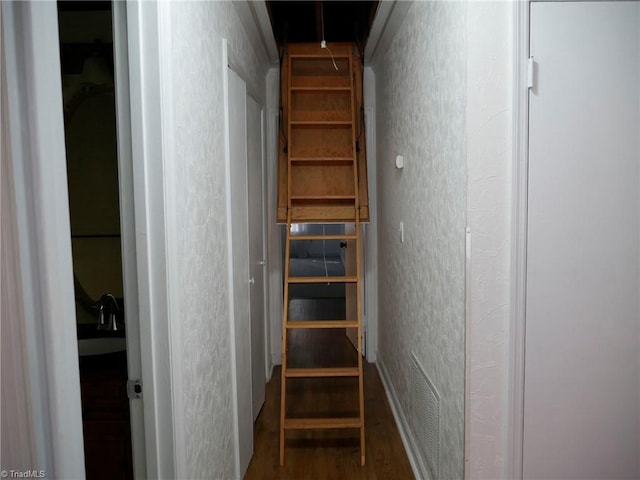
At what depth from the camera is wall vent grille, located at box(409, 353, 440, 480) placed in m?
2.09

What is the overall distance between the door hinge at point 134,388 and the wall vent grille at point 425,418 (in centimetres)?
130

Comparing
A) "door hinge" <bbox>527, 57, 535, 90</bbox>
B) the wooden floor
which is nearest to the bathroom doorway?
the wooden floor

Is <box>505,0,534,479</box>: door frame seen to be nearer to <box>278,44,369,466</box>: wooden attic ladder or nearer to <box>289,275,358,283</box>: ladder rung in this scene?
<box>289,275,358,283</box>: ladder rung

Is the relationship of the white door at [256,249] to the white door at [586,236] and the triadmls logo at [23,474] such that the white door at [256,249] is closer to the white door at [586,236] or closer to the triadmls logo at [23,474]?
the white door at [586,236]

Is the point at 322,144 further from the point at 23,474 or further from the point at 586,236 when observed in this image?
the point at 23,474

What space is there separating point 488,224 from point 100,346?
5.22 feet

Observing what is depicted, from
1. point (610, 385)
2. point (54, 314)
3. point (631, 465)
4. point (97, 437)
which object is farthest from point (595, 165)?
point (97, 437)

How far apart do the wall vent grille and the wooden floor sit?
0.26 meters

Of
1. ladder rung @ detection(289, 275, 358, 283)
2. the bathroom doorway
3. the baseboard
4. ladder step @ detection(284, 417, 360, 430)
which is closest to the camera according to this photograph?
the bathroom doorway

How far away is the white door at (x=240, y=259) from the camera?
231 cm

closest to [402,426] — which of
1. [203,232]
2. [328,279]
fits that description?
[328,279]

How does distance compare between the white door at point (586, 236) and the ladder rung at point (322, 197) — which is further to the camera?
the ladder rung at point (322, 197)

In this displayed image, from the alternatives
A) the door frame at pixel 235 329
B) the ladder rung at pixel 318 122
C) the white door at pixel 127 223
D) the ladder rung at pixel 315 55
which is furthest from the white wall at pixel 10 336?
the ladder rung at pixel 315 55

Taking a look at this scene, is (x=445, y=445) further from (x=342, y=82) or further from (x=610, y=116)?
(x=342, y=82)
